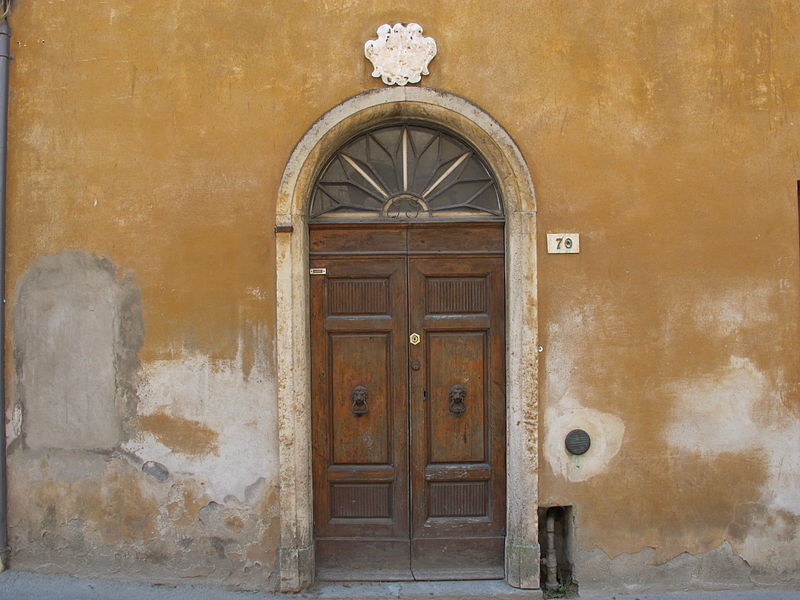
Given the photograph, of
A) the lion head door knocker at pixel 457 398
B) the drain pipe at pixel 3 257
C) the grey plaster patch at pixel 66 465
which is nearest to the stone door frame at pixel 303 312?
the lion head door knocker at pixel 457 398

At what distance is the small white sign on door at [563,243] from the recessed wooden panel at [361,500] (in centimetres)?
188

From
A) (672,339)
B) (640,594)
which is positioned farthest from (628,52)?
(640,594)

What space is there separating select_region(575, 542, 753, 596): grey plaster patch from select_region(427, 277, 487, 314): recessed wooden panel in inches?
67.2

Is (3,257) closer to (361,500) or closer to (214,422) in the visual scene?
(214,422)

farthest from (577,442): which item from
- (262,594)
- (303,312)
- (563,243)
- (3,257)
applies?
(3,257)

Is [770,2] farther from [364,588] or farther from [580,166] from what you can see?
[364,588]

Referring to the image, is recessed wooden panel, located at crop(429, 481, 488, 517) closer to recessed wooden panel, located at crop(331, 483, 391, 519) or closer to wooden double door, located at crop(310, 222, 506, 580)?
wooden double door, located at crop(310, 222, 506, 580)

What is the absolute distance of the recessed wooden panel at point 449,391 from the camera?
4789mm

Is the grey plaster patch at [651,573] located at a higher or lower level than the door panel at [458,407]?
lower

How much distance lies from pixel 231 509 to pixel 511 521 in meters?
1.77

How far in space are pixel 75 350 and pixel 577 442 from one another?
3223mm

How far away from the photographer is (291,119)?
182 inches

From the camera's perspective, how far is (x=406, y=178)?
4789 millimetres

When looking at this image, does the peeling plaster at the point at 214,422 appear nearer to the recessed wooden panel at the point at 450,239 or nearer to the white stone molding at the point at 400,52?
the recessed wooden panel at the point at 450,239
